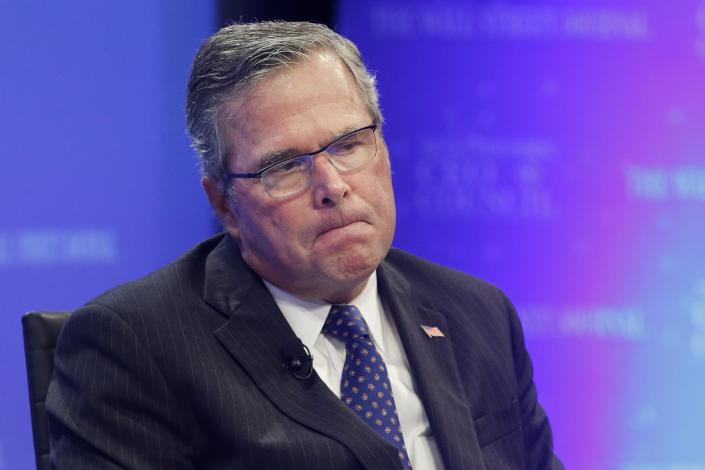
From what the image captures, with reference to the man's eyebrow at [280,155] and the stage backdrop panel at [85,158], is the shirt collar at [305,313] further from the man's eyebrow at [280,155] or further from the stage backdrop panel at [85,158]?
the stage backdrop panel at [85,158]

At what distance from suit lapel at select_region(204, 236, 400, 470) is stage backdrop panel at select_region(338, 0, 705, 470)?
1770mm

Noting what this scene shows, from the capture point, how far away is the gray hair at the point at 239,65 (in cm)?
173

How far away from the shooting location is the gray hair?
173cm

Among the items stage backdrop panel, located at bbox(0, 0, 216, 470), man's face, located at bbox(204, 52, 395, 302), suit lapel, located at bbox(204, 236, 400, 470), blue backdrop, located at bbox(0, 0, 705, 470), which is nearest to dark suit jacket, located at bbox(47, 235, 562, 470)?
suit lapel, located at bbox(204, 236, 400, 470)

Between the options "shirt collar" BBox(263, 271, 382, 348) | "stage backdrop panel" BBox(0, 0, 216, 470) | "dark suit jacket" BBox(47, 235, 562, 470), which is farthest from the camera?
"stage backdrop panel" BBox(0, 0, 216, 470)

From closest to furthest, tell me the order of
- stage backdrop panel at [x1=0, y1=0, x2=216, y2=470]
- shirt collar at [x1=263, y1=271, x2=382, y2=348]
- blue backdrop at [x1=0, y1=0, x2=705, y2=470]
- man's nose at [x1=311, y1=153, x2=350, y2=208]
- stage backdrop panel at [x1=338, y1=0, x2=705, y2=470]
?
man's nose at [x1=311, y1=153, x2=350, y2=208] < shirt collar at [x1=263, y1=271, x2=382, y2=348] < stage backdrop panel at [x1=0, y1=0, x2=216, y2=470] < blue backdrop at [x1=0, y1=0, x2=705, y2=470] < stage backdrop panel at [x1=338, y1=0, x2=705, y2=470]

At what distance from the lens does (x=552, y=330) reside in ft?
11.4

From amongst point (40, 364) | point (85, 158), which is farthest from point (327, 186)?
point (85, 158)

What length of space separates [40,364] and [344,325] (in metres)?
0.66

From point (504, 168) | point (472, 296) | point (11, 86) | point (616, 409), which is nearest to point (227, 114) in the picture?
point (472, 296)

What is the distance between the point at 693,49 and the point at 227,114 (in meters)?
2.28

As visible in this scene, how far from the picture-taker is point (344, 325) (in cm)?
181

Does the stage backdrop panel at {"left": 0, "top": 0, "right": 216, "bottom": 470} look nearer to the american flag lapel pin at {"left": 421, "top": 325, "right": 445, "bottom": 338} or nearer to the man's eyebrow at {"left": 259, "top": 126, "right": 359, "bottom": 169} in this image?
the man's eyebrow at {"left": 259, "top": 126, "right": 359, "bottom": 169}

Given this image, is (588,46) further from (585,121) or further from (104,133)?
(104,133)
